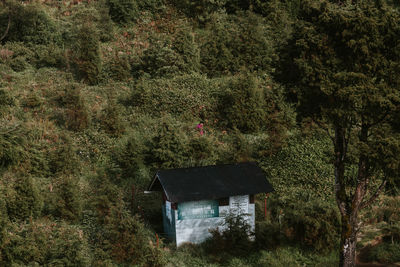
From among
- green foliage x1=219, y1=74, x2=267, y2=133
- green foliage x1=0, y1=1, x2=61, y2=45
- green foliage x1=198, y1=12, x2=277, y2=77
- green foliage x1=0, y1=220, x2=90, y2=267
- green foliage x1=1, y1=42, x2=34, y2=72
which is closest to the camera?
green foliage x1=0, y1=220, x2=90, y2=267

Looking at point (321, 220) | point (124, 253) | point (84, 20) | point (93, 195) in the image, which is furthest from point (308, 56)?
point (84, 20)

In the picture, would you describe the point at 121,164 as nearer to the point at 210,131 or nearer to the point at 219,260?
the point at 210,131

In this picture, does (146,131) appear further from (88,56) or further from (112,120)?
(88,56)

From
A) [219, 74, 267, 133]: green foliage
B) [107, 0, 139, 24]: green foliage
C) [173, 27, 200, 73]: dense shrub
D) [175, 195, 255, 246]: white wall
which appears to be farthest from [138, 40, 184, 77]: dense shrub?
[175, 195, 255, 246]: white wall

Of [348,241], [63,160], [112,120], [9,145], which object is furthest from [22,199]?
[348,241]

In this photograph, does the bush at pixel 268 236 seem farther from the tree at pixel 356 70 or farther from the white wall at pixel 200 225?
the tree at pixel 356 70

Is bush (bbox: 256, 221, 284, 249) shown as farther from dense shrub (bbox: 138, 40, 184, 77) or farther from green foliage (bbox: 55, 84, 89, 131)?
dense shrub (bbox: 138, 40, 184, 77)

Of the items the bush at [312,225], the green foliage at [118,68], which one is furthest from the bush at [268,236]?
the green foliage at [118,68]
